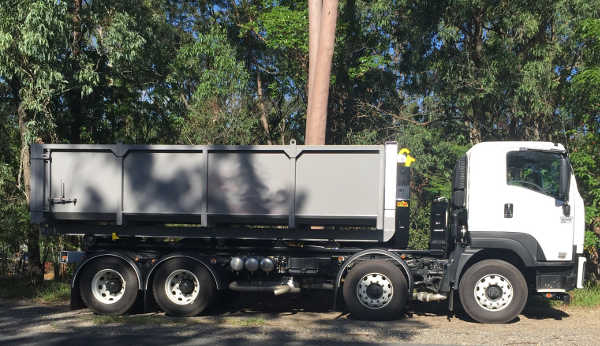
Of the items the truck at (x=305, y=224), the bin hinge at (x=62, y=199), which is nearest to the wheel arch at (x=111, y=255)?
the truck at (x=305, y=224)

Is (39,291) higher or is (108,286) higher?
(108,286)

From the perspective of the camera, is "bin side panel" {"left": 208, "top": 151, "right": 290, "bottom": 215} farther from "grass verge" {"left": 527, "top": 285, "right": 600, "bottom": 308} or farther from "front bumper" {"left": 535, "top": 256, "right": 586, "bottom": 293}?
"grass verge" {"left": 527, "top": 285, "right": 600, "bottom": 308}

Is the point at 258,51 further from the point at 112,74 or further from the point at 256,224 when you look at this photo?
the point at 256,224

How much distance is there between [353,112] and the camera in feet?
68.8

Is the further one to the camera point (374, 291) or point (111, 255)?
A: point (111, 255)

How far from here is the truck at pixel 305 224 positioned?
813 centimetres

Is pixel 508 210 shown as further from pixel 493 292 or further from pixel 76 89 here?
pixel 76 89

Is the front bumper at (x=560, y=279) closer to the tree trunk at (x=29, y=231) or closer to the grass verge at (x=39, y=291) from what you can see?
the grass verge at (x=39, y=291)

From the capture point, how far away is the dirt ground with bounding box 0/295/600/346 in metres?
7.07

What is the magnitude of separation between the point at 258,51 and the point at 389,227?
55.5 feet

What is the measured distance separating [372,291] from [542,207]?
2.72 meters

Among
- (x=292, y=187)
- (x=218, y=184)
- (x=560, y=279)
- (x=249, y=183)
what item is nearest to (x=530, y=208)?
(x=560, y=279)

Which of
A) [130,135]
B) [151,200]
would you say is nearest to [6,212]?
[130,135]

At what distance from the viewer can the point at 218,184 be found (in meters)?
8.38
